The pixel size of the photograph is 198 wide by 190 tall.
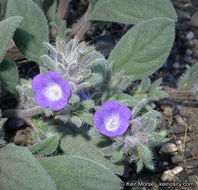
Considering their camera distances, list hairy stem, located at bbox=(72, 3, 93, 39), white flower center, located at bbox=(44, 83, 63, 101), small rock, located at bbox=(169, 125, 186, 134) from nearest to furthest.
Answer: white flower center, located at bbox=(44, 83, 63, 101), small rock, located at bbox=(169, 125, 186, 134), hairy stem, located at bbox=(72, 3, 93, 39)

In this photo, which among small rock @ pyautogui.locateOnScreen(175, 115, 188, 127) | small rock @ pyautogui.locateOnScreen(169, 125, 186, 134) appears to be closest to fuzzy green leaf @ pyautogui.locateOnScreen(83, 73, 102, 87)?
small rock @ pyautogui.locateOnScreen(169, 125, 186, 134)

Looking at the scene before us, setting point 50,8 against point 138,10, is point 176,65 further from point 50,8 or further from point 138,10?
point 50,8

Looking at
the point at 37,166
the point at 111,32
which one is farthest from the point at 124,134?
the point at 111,32

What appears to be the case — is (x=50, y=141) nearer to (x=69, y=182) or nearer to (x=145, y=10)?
(x=69, y=182)

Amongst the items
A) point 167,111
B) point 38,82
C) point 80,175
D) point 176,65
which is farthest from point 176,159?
point 38,82

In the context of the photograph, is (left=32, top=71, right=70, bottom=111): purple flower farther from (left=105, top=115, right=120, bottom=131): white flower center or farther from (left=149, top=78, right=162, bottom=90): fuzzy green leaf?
(left=149, top=78, right=162, bottom=90): fuzzy green leaf

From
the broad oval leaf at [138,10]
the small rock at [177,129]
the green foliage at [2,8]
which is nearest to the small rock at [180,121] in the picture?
the small rock at [177,129]
